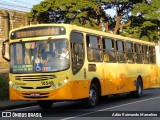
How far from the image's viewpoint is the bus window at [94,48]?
631 inches

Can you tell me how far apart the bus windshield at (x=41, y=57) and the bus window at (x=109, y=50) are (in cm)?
353

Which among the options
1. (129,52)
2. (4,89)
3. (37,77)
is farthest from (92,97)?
(4,89)

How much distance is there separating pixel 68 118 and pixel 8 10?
A: 1073 inches

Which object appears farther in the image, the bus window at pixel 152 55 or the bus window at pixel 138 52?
the bus window at pixel 152 55

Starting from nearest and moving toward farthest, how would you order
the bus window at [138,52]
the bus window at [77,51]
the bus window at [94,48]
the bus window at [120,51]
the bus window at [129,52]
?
the bus window at [77,51] < the bus window at [94,48] < the bus window at [120,51] < the bus window at [129,52] < the bus window at [138,52]

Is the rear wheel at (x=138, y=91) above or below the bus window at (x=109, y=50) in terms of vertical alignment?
below

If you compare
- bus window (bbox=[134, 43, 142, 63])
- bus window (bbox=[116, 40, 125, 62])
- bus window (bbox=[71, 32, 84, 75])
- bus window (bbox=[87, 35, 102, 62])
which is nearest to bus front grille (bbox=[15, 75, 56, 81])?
bus window (bbox=[71, 32, 84, 75])

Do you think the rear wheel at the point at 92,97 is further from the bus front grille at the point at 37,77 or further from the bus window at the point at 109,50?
the bus front grille at the point at 37,77

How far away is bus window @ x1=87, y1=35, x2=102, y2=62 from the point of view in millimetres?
16034

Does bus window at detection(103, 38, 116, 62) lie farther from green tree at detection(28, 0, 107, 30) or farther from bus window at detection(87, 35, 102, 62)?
green tree at detection(28, 0, 107, 30)

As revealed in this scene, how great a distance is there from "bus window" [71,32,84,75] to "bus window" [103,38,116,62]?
2347 mm

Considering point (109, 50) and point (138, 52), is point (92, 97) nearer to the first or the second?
point (109, 50)

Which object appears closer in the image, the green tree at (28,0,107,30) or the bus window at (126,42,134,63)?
the bus window at (126,42,134,63)

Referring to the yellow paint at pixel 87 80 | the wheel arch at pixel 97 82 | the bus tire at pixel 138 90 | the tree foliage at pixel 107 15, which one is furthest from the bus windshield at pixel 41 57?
the tree foliage at pixel 107 15
